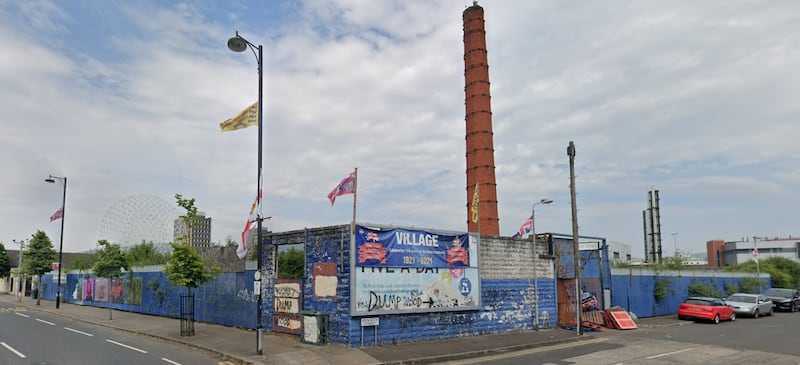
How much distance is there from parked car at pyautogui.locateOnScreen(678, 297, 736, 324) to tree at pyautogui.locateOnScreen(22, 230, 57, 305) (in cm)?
5051

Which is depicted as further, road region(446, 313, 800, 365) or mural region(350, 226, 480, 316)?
Answer: mural region(350, 226, 480, 316)

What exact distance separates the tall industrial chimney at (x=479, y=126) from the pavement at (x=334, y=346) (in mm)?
17836

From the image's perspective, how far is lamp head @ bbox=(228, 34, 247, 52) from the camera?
1571cm

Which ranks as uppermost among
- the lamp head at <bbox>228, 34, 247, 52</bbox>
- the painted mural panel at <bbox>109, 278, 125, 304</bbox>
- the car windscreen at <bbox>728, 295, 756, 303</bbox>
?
the lamp head at <bbox>228, 34, 247, 52</bbox>

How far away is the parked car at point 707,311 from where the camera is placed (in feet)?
90.7

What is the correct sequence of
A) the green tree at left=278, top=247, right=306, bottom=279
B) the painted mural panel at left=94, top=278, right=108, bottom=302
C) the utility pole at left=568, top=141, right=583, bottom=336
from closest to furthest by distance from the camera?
the green tree at left=278, top=247, right=306, bottom=279
the utility pole at left=568, top=141, right=583, bottom=336
the painted mural panel at left=94, top=278, right=108, bottom=302

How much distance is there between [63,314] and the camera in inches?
1273

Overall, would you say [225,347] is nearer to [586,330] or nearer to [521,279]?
[521,279]

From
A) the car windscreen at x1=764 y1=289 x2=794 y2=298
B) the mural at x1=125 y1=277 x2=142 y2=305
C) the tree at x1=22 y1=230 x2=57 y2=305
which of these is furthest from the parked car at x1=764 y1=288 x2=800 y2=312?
the tree at x1=22 y1=230 x2=57 y2=305

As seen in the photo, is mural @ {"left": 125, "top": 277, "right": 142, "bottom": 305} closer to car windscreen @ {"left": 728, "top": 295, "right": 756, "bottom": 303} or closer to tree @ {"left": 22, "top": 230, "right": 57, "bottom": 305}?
tree @ {"left": 22, "top": 230, "right": 57, "bottom": 305}

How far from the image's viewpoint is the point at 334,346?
1709 centimetres

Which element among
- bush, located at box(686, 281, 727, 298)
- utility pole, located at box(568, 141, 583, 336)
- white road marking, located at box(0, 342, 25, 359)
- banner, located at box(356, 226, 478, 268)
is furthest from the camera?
bush, located at box(686, 281, 727, 298)

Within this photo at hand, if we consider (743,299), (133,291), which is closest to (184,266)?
(133,291)

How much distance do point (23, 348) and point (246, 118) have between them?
35.2 ft
